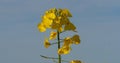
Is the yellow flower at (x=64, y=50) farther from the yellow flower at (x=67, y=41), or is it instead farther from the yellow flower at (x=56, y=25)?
the yellow flower at (x=56, y=25)

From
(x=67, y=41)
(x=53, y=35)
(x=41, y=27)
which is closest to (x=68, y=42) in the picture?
(x=67, y=41)

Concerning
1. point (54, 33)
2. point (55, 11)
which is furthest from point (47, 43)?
point (55, 11)

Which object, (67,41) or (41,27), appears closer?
(67,41)

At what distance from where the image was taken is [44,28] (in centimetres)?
441

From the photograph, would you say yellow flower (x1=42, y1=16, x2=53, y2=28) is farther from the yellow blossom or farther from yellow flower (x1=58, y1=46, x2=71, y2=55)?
yellow flower (x1=58, y1=46, x2=71, y2=55)

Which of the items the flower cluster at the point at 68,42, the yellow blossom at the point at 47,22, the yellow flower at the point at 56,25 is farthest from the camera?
the yellow blossom at the point at 47,22

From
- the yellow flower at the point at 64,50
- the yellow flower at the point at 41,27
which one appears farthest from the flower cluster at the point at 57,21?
the yellow flower at the point at 64,50

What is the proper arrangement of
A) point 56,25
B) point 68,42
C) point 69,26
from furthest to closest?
point 69,26 < point 56,25 < point 68,42

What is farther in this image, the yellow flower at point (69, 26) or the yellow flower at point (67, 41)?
the yellow flower at point (69, 26)

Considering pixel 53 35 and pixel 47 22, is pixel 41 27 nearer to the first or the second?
pixel 47 22

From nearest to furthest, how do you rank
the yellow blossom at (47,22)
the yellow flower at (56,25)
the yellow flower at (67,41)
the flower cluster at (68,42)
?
the flower cluster at (68,42) → the yellow flower at (67,41) → the yellow flower at (56,25) → the yellow blossom at (47,22)

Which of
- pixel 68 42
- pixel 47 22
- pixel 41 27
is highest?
pixel 47 22

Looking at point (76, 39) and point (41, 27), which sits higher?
point (41, 27)

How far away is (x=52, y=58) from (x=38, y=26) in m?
0.89
